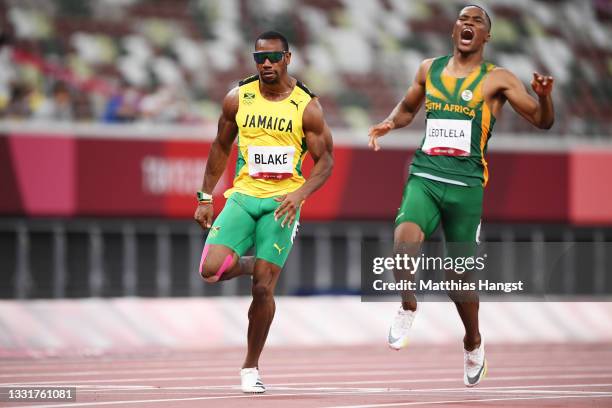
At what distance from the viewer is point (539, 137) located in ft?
71.0

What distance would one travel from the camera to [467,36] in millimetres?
9359

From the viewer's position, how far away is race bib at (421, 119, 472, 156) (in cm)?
941

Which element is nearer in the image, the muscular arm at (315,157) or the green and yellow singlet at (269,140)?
the muscular arm at (315,157)

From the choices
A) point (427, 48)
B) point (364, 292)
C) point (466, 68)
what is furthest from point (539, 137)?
point (466, 68)

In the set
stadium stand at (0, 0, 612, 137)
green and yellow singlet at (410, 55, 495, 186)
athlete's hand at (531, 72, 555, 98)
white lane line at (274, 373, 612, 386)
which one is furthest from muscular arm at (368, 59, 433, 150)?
stadium stand at (0, 0, 612, 137)

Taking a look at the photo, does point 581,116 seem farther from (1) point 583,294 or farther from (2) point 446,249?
(2) point 446,249

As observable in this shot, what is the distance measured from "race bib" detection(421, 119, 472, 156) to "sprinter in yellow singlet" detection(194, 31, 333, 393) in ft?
2.50

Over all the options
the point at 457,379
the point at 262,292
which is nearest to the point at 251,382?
the point at 262,292

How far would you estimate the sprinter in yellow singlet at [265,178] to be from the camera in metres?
9.54

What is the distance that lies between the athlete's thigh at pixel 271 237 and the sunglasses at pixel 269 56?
0.96m

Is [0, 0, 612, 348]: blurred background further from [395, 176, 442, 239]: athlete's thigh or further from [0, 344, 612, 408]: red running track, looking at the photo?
[395, 176, 442, 239]: athlete's thigh

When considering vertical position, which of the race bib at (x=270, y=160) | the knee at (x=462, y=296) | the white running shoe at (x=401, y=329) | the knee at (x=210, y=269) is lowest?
the white running shoe at (x=401, y=329)

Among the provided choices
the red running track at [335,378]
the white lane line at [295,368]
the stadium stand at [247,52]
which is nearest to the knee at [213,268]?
the red running track at [335,378]

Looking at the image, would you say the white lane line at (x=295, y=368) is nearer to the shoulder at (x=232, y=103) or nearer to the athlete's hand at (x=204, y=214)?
the athlete's hand at (x=204, y=214)
